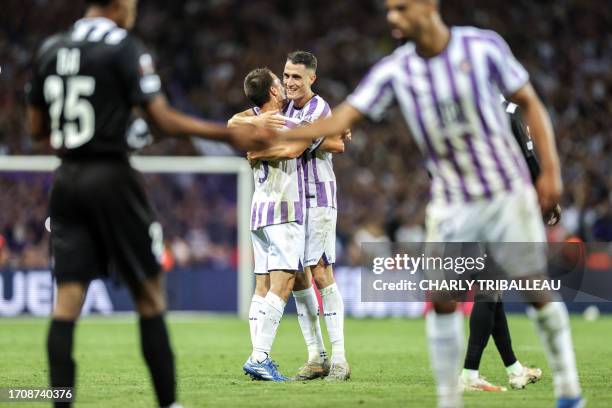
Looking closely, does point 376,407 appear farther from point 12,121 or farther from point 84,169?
point 12,121

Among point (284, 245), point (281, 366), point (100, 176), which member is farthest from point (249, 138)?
point (281, 366)

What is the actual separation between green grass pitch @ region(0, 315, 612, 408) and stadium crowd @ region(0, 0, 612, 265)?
120 inches

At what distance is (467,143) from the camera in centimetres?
549

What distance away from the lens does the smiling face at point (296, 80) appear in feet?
30.2

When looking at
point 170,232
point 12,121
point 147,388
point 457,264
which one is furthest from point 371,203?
point 457,264

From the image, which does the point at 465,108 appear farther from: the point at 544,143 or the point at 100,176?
the point at 100,176

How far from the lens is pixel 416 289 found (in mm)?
16438

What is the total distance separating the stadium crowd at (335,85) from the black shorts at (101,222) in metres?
12.7

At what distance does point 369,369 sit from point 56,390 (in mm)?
4566

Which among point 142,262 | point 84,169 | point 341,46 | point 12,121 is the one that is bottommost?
point 142,262

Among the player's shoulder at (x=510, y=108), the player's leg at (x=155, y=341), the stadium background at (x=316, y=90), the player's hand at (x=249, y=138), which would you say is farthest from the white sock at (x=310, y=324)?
the stadium background at (x=316, y=90)

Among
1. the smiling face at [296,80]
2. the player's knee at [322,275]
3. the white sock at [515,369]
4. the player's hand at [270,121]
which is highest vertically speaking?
the smiling face at [296,80]

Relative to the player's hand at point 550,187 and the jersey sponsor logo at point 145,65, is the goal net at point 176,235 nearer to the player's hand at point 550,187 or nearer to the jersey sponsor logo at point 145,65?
the jersey sponsor logo at point 145,65

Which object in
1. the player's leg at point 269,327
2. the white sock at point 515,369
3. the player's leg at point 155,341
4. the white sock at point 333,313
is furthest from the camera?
the white sock at point 333,313
